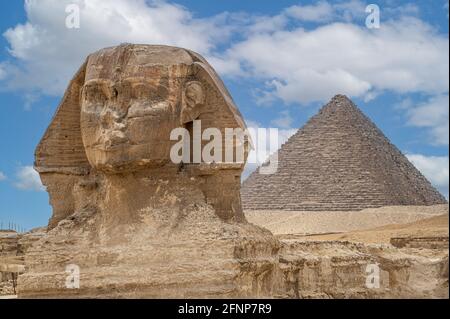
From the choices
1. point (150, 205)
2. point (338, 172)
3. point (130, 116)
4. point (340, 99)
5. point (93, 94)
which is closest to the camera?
point (130, 116)

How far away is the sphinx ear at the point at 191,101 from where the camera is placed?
716 centimetres

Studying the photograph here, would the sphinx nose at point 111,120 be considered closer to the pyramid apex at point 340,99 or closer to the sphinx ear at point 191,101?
the sphinx ear at point 191,101

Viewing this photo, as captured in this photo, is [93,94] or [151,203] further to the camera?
[93,94]

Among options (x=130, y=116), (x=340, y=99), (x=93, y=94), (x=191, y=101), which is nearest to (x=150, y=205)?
(x=130, y=116)

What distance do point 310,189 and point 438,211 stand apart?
1210 inches

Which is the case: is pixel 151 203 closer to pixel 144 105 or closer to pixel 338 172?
pixel 144 105

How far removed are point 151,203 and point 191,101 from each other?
0.94 meters

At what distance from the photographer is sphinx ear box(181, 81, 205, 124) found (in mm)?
7156

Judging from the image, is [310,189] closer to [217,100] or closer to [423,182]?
[423,182]

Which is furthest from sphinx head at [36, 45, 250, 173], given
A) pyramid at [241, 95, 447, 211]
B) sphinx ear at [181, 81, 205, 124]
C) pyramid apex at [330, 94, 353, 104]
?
pyramid apex at [330, 94, 353, 104]

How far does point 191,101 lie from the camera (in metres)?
7.20

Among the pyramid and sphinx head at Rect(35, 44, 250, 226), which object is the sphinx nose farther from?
the pyramid

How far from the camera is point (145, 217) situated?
7.02 metres
